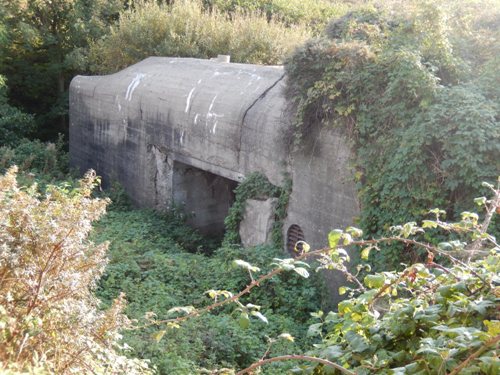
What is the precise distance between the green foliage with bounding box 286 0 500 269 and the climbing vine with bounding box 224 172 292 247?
3.40ft

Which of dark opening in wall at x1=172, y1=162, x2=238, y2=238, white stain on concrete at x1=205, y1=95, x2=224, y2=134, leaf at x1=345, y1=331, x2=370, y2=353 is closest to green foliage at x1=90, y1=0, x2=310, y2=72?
dark opening in wall at x1=172, y1=162, x2=238, y2=238

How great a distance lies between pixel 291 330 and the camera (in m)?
7.27

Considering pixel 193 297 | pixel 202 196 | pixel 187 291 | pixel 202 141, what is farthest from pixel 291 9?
A: pixel 193 297

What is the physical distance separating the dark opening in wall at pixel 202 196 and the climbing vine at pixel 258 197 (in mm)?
2341

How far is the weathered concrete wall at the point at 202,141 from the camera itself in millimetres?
8727

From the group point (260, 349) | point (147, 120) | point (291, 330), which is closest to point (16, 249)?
point (260, 349)

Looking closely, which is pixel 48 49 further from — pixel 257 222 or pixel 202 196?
pixel 257 222

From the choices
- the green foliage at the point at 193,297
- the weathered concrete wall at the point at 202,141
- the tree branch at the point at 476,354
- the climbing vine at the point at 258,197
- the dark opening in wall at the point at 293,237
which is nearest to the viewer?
the tree branch at the point at 476,354

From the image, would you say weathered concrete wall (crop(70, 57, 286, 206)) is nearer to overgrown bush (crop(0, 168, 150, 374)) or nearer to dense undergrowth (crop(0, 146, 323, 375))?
dense undergrowth (crop(0, 146, 323, 375))

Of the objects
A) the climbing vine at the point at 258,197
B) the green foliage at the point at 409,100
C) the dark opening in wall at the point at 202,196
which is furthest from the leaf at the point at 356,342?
the dark opening in wall at the point at 202,196

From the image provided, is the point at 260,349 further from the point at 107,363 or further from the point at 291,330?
the point at 107,363

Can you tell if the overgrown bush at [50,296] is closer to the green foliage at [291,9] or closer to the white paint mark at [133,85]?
the white paint mark at [133,85]

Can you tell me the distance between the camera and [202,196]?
1259 cm

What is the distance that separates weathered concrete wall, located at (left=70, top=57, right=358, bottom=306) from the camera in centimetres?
873
